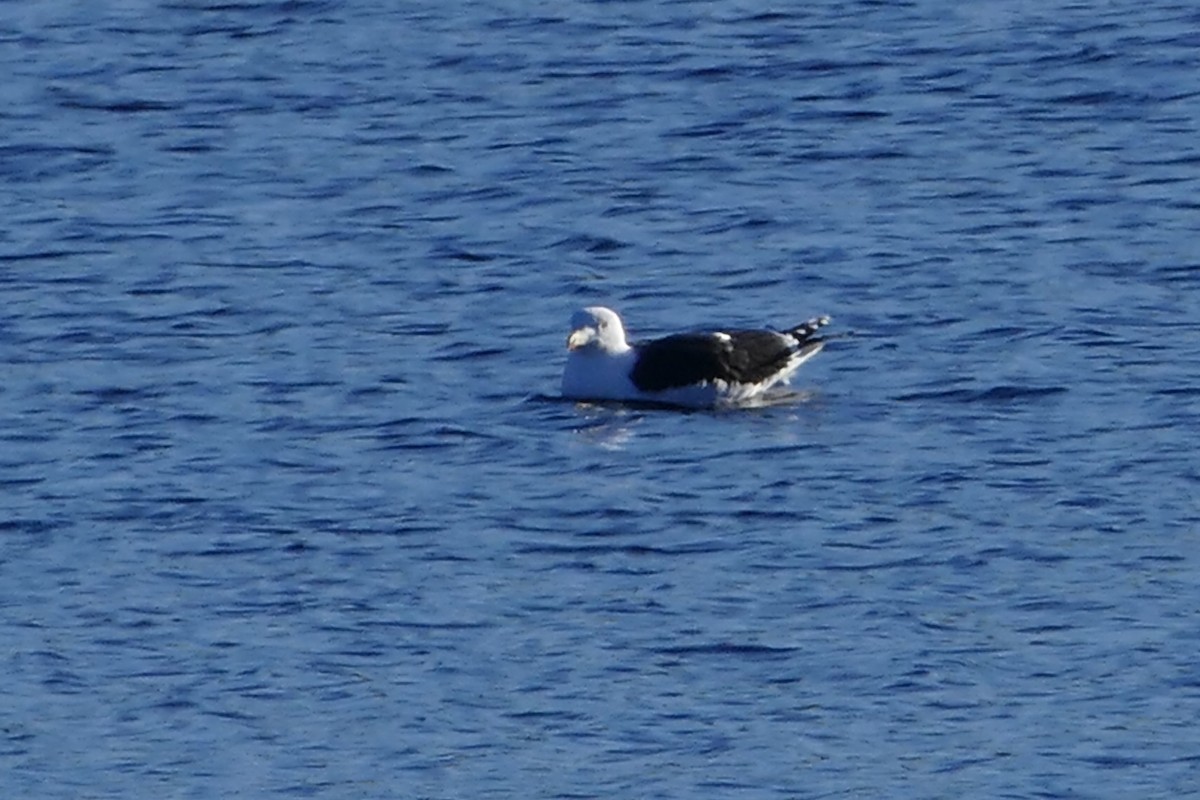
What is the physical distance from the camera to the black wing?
16969 millimetres

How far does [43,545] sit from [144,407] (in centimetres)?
265

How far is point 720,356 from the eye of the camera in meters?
16.9

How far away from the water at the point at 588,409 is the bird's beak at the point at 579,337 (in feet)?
1.25

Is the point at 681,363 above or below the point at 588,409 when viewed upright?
above

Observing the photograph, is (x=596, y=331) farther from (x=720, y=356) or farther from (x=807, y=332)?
(x=807, y=332)

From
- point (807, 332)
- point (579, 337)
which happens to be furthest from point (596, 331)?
point (807, 332)

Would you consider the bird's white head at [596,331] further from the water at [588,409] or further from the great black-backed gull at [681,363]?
the water at [588,409]

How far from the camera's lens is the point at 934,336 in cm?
1755

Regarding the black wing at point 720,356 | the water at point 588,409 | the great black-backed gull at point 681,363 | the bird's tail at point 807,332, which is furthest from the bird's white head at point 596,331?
the bird's tail at point 807,332

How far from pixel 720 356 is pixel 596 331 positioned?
0.66m

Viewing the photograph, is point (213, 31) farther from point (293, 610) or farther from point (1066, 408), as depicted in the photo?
point (293, 610)

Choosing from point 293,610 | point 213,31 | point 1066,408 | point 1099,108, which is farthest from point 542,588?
point 213,31

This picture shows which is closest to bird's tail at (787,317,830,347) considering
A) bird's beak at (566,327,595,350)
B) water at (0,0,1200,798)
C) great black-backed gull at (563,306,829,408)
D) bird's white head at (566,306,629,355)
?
great black-backed gull at (563,306,829,408)

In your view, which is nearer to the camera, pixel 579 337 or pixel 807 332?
pixel 579 337
